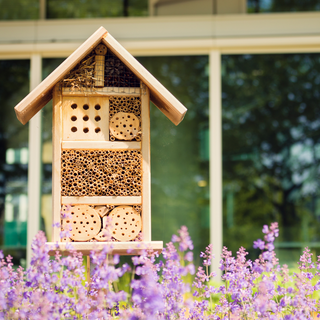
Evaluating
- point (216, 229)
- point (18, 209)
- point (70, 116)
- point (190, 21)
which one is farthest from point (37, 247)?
point (190, 21)

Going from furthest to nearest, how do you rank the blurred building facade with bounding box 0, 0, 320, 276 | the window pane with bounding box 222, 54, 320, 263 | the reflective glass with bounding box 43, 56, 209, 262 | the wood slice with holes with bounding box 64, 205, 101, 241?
the window pane with bounding box 222, 54, 320, 263, the reflective glass with bounding box 43, 56, 209, 262, the blurred building facade with bounding box 0, 0, 320, 276, the wood slice with holes with bounding box 64, 205, 101, 241

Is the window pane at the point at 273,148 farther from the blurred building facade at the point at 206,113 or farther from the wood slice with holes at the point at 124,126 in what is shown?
the wood slice with holes at the point at 124,126

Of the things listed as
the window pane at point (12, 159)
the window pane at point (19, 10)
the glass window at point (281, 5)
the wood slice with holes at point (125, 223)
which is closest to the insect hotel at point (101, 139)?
the wood slice with holes at point (125, 223)

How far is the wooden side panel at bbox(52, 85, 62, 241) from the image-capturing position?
164cm

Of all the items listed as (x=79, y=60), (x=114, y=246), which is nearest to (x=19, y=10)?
(x=79, y=60)

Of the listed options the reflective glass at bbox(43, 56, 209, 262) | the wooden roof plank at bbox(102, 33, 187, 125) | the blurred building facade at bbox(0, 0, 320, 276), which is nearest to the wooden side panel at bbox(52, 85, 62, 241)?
the wooden roof plank at bbox(102, 33, 187, 125)

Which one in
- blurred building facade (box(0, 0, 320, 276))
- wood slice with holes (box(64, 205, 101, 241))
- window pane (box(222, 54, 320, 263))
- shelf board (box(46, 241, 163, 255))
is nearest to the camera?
shelf board (box(46, 241, 163, 255))

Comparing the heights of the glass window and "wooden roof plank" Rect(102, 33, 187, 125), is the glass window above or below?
above

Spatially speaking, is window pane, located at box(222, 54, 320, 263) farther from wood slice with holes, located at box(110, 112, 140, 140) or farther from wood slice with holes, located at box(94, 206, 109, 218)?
wood slice with holes, located at box(94, 206, 109, 218)

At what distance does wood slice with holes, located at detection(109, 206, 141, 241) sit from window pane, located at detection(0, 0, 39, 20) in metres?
3.20

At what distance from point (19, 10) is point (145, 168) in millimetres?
3255

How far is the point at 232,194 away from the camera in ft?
13.0

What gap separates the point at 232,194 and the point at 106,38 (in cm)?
272

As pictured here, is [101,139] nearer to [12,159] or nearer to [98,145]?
[98,145]
